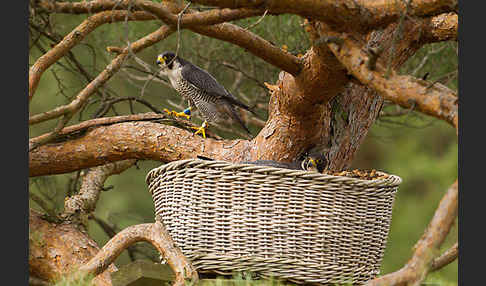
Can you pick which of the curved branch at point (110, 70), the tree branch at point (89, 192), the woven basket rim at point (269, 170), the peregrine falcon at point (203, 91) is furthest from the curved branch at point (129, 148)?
the woven basket rim at point (269, 170)

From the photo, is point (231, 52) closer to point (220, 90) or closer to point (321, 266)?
point (220, 90)

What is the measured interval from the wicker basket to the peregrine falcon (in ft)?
4.76

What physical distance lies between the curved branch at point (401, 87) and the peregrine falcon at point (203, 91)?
1721 millimetres

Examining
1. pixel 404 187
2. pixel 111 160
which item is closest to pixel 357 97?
pixel 111 160

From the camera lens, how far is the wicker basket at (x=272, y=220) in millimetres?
2578

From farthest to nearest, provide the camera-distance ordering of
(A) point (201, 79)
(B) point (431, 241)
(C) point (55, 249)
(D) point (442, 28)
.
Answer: (A) point (201, 79) → (C) point (55, 249) → (D) point (442, 28) → (B) point (431, 241)

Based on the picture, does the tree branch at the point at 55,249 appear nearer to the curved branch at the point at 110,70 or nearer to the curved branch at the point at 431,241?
the curved branch at the point at 110,70

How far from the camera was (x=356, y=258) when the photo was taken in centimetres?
271

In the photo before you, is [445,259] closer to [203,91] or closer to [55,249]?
[55,249]

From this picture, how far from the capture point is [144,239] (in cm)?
271

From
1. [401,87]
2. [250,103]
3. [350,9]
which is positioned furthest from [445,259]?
[250,103]

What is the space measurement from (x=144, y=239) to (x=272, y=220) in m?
0.51

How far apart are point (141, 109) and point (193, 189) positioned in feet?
16.4

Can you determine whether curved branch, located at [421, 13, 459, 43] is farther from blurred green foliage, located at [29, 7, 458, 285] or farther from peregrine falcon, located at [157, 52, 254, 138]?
peregrine falcon, located at [157, 52, 254, 138]
